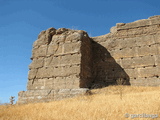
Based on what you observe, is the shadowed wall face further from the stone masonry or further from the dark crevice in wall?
the dark crevice in wall

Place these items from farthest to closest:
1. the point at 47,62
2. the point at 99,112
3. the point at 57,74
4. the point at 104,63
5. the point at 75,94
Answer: the point at 104,63
the point at 47,62
the point at 57,74
the point at 75,94
the point at 99,112

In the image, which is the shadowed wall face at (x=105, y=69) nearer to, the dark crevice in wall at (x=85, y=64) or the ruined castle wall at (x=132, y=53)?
the ruined castle wall at (x=132, y=53)

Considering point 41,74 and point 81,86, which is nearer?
point 81,86

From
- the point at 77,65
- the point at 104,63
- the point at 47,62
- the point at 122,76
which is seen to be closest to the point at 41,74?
the point at 47,62

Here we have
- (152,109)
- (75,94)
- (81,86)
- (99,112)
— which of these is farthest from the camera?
(81,86)

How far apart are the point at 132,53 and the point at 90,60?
130 inches

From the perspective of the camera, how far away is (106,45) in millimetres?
13438

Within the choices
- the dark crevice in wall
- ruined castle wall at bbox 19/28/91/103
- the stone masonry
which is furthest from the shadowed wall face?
ruined castle wall at bbox 19/28/91/103

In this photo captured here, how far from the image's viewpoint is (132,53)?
40.2 feet

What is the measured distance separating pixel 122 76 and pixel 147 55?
7.88 feet

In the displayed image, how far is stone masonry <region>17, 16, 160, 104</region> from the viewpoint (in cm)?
1077

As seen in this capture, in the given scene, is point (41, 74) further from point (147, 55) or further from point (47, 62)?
point (147, 55)

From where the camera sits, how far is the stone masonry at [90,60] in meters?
10.8

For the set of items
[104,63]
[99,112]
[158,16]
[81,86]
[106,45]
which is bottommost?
[99,112]
